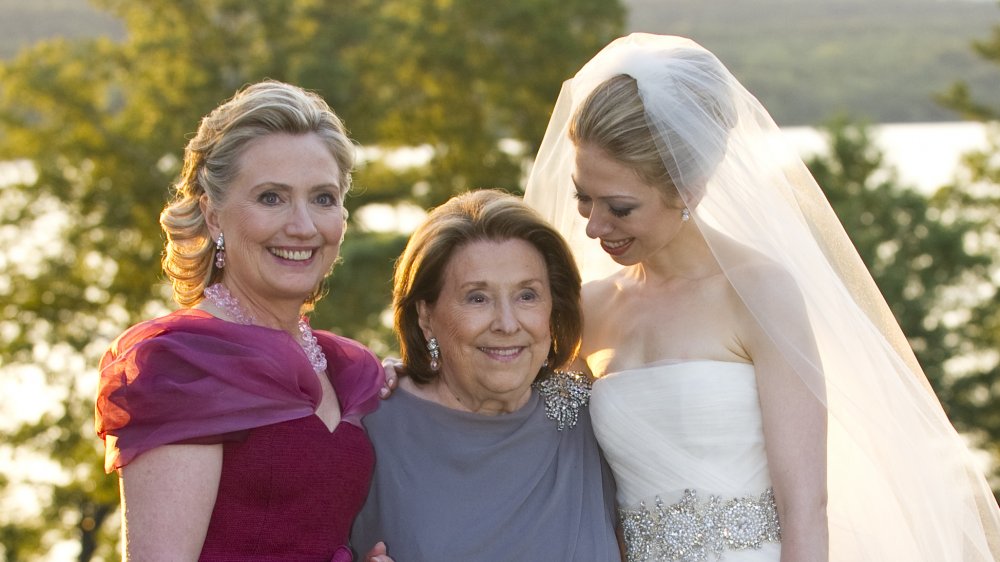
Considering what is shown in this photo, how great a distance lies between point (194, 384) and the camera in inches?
126

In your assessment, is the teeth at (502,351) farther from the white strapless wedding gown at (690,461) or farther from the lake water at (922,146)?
the lake water at (922,146)

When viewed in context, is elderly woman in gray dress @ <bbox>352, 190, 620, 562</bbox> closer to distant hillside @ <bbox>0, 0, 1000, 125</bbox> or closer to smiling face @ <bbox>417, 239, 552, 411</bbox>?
smiling face @ <bbox>417, 239, 552, 411</bbox>

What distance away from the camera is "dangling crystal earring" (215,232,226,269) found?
3.49 meters

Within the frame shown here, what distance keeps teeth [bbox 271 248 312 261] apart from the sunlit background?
16.2 m

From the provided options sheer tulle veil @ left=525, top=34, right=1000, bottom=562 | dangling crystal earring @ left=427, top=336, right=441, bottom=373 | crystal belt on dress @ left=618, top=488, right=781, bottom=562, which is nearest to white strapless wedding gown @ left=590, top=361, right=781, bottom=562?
crystal belt on dress @ left=618, top=488, right=781, bottom=562

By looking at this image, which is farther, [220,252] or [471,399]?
[471,399]

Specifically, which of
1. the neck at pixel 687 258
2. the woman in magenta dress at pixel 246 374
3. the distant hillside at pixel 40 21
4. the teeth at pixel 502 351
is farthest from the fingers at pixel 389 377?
the distant hillside at pixel 40 21

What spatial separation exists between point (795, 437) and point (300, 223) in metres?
1.55

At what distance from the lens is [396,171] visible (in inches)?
923

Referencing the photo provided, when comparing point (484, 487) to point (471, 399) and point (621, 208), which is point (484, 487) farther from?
point (621, 208)

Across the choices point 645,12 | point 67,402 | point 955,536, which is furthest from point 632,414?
point 645,12

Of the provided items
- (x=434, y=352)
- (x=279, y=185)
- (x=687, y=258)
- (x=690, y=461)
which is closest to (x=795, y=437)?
(x=690, y=461)

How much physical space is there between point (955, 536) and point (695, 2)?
1521 inches

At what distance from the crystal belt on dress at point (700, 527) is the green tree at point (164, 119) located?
17018mm
